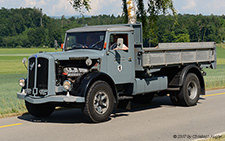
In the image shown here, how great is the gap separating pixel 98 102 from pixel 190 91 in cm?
424

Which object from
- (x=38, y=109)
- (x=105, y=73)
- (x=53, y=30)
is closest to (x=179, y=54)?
(x=105, y=73)

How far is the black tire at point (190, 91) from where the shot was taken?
12570mm

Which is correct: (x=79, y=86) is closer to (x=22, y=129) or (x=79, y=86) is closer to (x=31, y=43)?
(x=22, y=129)

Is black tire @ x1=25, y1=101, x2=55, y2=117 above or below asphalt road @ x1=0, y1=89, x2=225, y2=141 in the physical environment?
above

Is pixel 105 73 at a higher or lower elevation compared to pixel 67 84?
higher

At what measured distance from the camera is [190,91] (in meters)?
13.0

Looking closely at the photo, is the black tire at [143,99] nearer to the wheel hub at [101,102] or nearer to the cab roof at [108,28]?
the cab roof at [108,28]

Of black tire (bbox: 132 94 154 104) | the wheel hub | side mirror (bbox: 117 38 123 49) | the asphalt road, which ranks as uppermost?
side mirror (bbox: 117 38 123 49)

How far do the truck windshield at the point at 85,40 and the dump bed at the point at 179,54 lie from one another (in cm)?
136

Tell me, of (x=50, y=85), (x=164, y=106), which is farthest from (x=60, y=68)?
(x=164, y=106)

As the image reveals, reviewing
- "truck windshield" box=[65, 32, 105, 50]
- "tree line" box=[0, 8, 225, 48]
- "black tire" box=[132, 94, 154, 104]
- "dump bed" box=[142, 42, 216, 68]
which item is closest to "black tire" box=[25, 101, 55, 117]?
"truck windshield" box=[65, 32, 105, 50]

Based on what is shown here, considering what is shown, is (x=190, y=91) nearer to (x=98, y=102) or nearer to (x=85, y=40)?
(x=85, y=40)

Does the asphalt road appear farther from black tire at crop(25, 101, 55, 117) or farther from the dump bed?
the dump bed

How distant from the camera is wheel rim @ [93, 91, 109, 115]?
9.80 m
